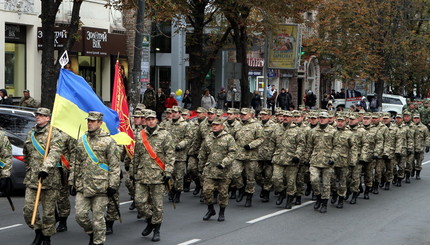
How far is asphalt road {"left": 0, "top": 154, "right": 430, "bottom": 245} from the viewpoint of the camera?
11.6 metres

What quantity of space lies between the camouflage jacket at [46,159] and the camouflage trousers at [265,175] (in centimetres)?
606

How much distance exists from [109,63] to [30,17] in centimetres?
553

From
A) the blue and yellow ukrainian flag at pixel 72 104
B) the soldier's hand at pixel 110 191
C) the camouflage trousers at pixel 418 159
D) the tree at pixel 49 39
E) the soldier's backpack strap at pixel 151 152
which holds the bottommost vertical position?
the camouflage trousers at pixel 418 159

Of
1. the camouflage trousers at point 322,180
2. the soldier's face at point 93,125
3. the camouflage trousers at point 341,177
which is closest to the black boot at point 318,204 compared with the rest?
the camouflage trousers at point 322,180

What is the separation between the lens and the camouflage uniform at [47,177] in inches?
420

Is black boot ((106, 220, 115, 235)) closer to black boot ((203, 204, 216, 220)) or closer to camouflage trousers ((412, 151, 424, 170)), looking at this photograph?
black boot ((203, 204, 216, 220))

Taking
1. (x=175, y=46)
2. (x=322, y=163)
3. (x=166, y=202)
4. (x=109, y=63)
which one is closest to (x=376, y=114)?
(x=322, y=163)

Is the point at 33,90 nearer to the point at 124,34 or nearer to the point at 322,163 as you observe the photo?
the point at 124,34

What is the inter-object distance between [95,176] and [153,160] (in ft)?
5.03

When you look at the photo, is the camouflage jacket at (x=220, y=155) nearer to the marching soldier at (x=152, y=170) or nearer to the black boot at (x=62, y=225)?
the marching soldier at (x=152, y=170)

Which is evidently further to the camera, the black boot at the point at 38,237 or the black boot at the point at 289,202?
the black boot at the point at 289,202

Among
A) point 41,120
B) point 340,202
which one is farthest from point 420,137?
point 41,120

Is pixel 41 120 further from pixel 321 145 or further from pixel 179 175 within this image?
pixel 321 145

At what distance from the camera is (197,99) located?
25797mm
